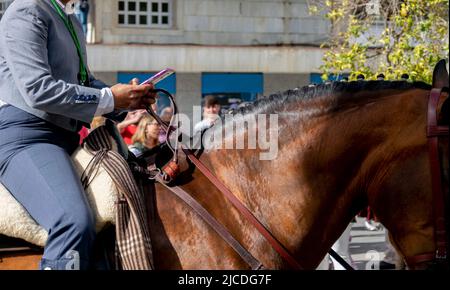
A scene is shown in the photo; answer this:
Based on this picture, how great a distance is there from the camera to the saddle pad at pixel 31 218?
3.16m

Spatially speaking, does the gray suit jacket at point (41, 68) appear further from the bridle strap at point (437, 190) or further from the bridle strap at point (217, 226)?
the bridle strap at point (437, 190)

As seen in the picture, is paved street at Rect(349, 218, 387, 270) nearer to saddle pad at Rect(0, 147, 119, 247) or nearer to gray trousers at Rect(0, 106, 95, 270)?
saddle pad at Rect(0, 147, 119, 247)

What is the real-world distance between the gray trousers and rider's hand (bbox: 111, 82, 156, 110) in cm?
33

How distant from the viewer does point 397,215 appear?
3.08 meters

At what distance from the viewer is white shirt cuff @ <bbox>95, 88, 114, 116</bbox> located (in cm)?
325

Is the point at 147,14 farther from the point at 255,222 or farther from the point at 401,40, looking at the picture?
the point at 255,222

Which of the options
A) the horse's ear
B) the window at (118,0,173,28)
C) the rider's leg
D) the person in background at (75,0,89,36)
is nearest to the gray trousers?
the rider's leg

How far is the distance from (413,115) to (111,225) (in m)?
1.45

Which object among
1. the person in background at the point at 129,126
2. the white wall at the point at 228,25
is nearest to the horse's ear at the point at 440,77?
the person in background at the point at 129,126

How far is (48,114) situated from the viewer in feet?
10.8

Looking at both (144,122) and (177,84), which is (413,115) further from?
(177,84)

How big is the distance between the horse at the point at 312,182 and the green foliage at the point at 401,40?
4.45 meters

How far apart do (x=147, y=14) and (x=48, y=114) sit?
14.3m

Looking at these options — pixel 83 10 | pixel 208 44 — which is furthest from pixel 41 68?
pixel 208 44
